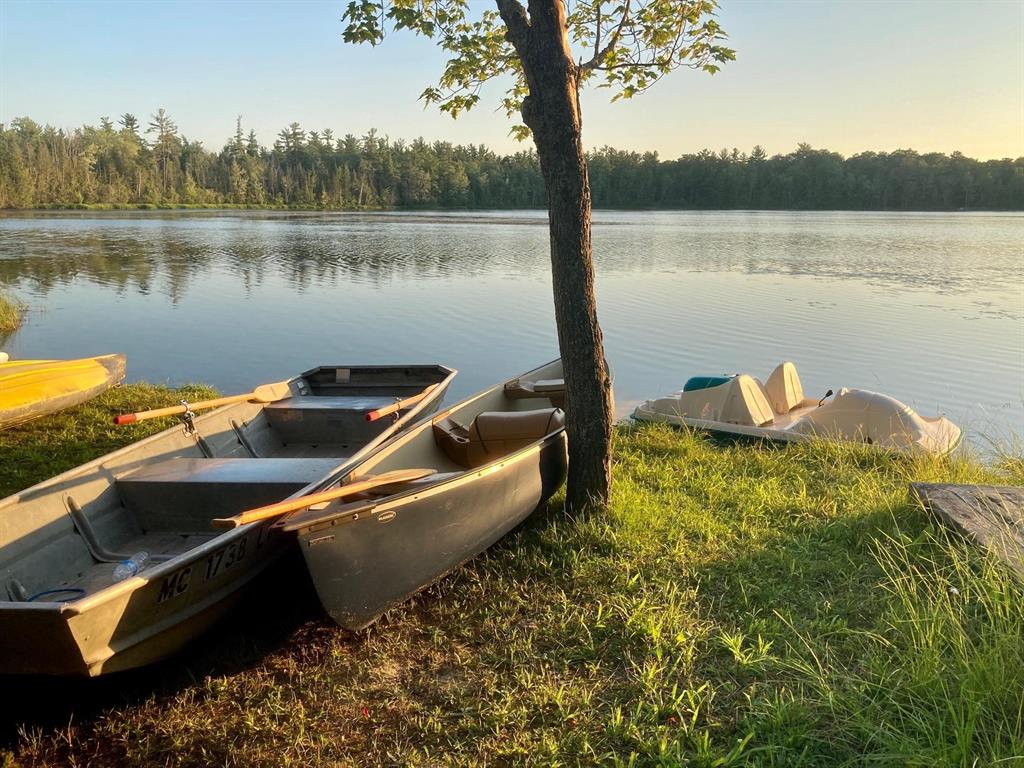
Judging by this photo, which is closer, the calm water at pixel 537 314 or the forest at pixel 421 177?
the calm water at pixel 537 314

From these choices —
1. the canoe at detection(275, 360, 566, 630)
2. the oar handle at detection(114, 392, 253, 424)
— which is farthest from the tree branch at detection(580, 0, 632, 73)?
the oar handle at detection(114, 392, 253, 424)

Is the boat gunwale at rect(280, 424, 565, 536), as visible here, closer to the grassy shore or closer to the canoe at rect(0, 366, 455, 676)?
the canoe at rect(0, 366, 455, 676)

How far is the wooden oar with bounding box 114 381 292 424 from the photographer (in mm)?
4768


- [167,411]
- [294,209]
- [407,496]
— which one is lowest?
[407,496]

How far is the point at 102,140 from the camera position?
Answer: 10681cm

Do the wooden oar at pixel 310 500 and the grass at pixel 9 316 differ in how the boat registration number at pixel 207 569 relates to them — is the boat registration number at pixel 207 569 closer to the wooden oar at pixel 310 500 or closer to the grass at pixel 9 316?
the wooden oar at pixel 310 500

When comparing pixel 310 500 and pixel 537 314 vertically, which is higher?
pixel 310 500

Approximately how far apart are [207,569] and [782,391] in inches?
247

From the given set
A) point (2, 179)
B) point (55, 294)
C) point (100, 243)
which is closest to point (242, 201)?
point (2, 179)

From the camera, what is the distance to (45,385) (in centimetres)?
788

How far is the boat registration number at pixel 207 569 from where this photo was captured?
3.08 meters

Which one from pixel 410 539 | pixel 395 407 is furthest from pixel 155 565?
pixel 395 407

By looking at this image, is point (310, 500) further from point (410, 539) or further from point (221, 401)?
point (221, 401)

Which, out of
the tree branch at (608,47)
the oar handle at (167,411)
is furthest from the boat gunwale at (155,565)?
the tree branch at (608,47)
